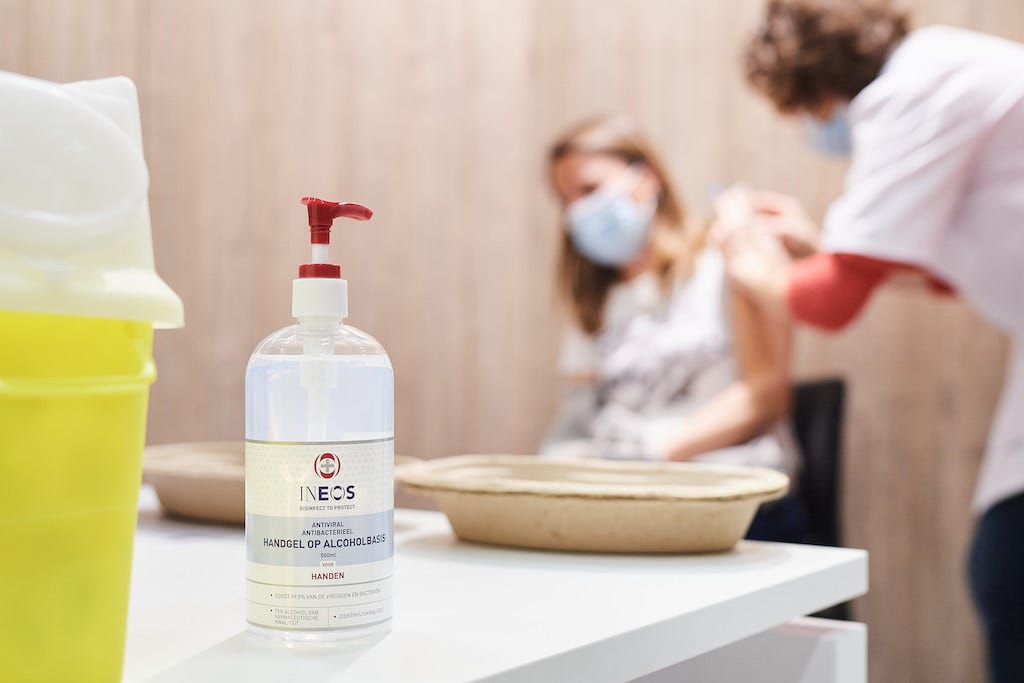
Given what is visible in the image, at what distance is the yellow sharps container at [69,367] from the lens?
356 mm

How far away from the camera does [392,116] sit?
2.26 m

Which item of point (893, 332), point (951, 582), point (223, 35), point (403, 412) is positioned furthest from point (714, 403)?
point (223, 35)

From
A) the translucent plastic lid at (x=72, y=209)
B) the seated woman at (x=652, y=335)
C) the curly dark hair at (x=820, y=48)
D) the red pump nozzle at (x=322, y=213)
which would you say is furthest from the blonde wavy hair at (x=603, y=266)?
the translucent plastic lid at (x=72, y=209)

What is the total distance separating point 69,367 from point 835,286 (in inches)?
45.2

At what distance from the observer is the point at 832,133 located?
1642 millimetres

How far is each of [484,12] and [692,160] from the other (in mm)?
643

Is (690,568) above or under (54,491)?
under

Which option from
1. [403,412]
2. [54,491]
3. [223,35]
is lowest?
[403,412]

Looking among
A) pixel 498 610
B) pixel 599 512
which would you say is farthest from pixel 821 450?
pixel 498 610

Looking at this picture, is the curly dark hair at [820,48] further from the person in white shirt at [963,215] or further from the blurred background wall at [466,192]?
the blurred background wall at [466,192]

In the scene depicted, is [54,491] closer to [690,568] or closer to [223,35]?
[690,568]

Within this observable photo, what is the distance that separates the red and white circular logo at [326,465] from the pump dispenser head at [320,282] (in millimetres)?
74

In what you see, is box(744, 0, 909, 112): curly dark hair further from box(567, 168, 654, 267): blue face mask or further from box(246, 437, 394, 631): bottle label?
box(246, 437, 394, 631): bottle label

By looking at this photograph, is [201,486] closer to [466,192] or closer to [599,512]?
[599,512]
